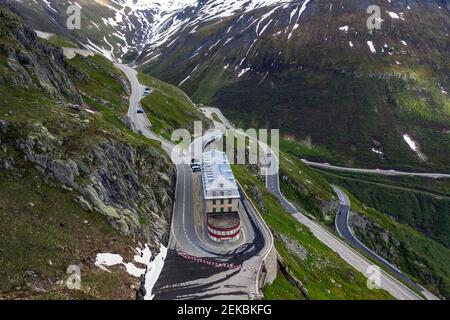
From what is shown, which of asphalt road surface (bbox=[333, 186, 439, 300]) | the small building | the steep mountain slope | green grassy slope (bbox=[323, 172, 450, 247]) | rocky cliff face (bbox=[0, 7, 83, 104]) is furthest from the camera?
green grassy slope (bbox=[323, 172, 450, 247])

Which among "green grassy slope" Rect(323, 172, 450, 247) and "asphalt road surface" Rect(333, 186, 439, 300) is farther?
"green grassy slope" Rect(323, 172, 450, 247)

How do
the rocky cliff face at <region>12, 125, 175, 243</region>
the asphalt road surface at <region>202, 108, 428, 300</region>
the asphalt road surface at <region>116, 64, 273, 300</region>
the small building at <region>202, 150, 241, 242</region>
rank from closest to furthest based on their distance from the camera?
the asphalt road surface at <region>116, 64, 273, 300</region>, the rocky cliff face at <region>12, 125, 175, 243</region>, the small building at <region>202, 150, 241, 242</region>, the asphalt road surface at <region>202, 108, 428, 300</region>

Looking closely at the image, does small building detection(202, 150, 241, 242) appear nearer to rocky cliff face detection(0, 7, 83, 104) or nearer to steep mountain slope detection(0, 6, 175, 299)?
steep mountain slope detection(0, 6, 175, 299)

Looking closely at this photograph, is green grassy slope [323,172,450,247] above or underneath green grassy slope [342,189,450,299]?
above

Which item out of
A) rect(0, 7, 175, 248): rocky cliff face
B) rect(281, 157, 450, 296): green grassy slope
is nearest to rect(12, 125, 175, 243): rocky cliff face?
rect(0, 7, 175, 248): rocky cliff face

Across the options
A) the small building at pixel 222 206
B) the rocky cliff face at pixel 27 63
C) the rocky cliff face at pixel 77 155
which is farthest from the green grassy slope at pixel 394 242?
the rocky cliff face at pixel 27 63

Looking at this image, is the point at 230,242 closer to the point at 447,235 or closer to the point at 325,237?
the point at 325,237
